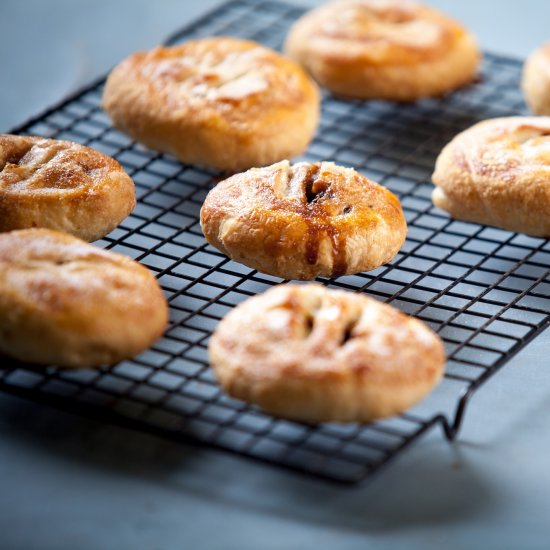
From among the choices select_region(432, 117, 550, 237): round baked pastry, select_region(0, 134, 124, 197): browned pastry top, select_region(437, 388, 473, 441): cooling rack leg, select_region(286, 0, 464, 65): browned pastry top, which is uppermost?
select_region(0, 134, 124, 197): browned pastry top

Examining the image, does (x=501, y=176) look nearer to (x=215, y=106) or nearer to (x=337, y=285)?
(x=337, y=285)

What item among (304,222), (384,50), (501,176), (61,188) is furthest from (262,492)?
(384,50)

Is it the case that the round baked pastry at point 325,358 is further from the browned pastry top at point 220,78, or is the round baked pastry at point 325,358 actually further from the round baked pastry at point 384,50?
the round baked pastry at point 384,50

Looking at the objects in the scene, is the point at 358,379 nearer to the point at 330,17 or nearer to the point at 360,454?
the point at 360,454

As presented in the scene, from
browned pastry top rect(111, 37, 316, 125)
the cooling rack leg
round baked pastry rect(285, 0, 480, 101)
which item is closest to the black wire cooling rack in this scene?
the cooling rack leg

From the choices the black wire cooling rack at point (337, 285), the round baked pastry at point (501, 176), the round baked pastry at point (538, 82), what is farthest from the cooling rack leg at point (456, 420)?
the round baked pastry at point (538, 82)

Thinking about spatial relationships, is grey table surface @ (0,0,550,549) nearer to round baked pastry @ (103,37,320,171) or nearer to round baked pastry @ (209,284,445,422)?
round baked pastry @ (209,284,445,422)

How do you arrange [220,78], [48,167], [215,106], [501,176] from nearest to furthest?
[48,167] < [501,176] < [215,106] < [220,78]
